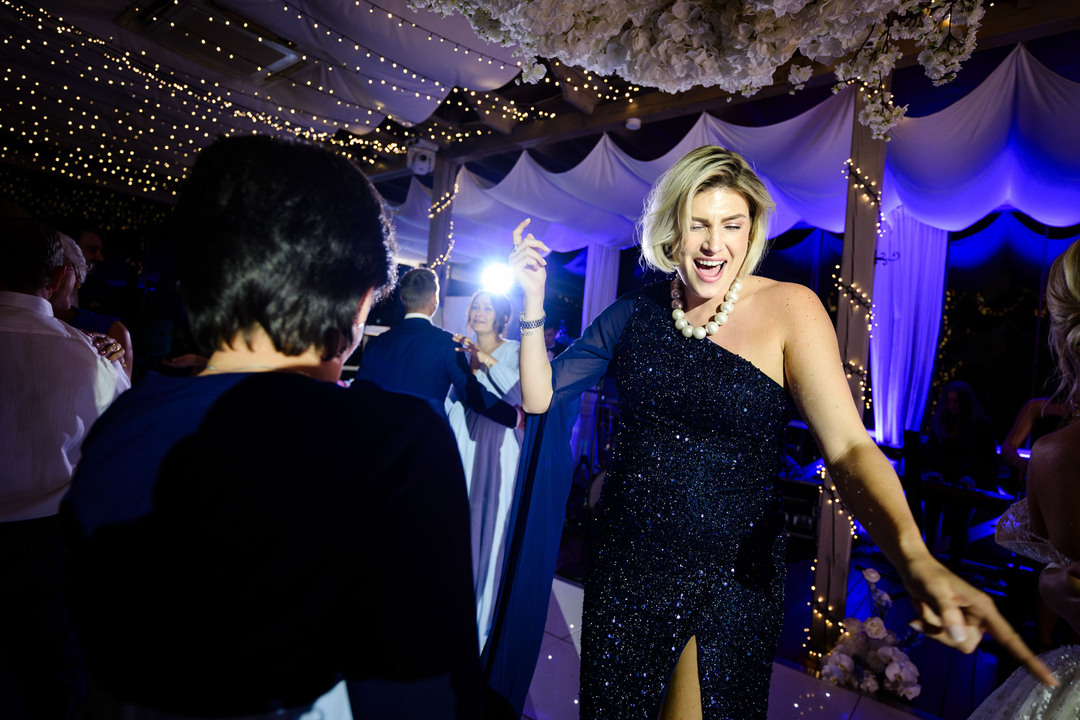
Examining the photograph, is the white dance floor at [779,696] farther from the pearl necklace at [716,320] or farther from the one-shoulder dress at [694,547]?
the pearl necklace at [716,320]

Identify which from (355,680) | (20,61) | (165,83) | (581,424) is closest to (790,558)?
(581,424)

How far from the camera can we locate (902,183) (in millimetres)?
4371

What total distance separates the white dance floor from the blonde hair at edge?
204cm

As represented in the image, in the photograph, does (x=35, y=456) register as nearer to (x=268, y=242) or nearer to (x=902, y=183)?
(x=268, y=242)

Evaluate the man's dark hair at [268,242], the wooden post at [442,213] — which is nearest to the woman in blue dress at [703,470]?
the man's dark hair at [268,242]

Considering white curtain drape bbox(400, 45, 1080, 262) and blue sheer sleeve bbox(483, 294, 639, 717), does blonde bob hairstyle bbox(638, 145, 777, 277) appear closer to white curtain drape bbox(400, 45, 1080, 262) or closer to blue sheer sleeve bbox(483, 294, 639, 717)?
blue sheer sleeve bbox(483, 294, 639, 717)

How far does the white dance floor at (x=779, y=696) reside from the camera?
2.53 metres

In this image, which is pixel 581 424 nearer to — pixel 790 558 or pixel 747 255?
pixel 790 558

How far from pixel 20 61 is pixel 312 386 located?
17.2ft

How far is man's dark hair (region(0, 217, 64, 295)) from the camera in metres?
1.79

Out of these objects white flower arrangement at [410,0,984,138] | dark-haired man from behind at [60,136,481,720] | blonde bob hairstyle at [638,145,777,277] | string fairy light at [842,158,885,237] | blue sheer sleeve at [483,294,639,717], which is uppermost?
string fairy light at [842,158,885,237]

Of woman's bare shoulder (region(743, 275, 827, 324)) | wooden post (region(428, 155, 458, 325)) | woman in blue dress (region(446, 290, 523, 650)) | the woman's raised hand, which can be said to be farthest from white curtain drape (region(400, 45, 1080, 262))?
the woman's raised hand

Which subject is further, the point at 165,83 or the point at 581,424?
the point at 581,424

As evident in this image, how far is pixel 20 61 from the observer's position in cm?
398
